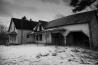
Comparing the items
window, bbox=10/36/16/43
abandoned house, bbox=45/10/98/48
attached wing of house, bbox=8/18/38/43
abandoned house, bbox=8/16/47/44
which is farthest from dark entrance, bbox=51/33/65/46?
window, bbox=10/36/16/43

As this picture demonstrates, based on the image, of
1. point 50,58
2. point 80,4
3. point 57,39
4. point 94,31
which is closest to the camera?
point 50,58

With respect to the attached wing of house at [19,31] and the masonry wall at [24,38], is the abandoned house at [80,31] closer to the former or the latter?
the masonry wall at [24,38]

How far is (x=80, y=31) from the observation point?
1378cm

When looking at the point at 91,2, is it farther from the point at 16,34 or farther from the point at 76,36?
the point at 16,34

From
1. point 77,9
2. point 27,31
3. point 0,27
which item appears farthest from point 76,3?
point 0,27

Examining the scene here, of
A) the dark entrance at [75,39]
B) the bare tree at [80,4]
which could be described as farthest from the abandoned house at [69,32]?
the bare tree at [80,4]

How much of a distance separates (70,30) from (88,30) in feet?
11.2

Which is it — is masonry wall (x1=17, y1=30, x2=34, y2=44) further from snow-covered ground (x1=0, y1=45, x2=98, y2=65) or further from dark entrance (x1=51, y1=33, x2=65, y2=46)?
snow-covered ground (x1=0, y1=45, x2=98, y2=65)

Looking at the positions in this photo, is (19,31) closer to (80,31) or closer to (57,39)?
(57,39)

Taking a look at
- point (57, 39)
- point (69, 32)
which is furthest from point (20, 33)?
point (69, 32)

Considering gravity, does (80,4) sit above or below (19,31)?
above

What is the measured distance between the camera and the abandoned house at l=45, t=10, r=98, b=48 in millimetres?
12914

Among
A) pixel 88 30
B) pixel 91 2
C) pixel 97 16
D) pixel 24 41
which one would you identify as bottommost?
pixel 24 41

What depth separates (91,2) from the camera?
40.9 feet
